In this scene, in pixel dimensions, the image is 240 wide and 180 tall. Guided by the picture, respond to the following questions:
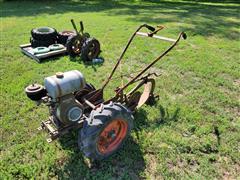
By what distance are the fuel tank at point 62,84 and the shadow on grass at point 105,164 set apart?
91 cm

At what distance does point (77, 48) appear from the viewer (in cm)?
719

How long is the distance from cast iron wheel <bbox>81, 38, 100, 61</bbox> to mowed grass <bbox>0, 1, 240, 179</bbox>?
27cm

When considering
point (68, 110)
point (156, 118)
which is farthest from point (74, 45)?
point (68, 110)

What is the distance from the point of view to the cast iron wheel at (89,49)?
6684mm

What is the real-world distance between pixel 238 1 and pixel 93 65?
17925mm

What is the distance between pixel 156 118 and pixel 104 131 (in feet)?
4.17

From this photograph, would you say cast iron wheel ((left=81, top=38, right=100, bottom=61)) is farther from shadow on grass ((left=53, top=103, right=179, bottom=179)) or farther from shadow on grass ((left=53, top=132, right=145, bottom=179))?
shadow on grass ((left=53, top=132, right=145, bottom=179))

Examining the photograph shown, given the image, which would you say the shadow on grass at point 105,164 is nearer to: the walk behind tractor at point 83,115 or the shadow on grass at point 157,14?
the walk behind tractor at point 83,115

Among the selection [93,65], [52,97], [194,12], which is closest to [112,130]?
[52,97]

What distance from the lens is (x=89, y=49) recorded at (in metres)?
6.76

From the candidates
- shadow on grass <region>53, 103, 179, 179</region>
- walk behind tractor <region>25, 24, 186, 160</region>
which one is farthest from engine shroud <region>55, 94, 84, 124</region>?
shadow on grass <region>53, 103, 179, 179</region>

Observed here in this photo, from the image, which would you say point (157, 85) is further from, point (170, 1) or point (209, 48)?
point (170, 1)

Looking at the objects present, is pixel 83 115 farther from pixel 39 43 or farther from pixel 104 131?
pixel 39 43

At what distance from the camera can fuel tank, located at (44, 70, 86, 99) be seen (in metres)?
3.10
